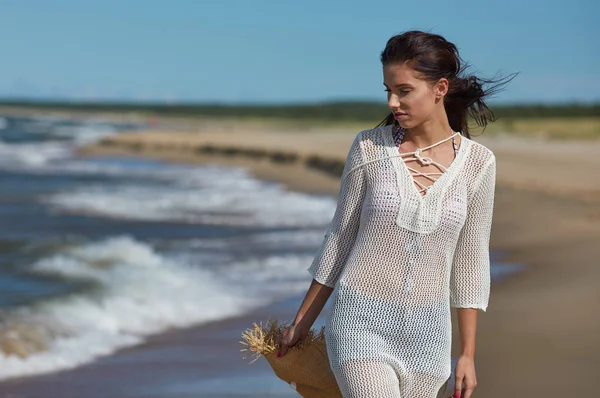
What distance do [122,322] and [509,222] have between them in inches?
292

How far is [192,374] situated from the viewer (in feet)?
21.8

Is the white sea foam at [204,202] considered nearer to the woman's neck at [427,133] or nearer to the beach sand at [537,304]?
the beach sand at [537,304]

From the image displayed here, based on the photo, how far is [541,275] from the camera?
9.87 meters

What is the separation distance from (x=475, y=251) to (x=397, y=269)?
1.07ft

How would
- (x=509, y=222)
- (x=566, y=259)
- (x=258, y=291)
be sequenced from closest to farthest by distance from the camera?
(x=258, y=291), (x=566, y=259), (x=509, y=222)

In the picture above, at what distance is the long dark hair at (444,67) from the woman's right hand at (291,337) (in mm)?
724

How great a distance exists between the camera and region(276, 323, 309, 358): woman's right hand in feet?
10.5

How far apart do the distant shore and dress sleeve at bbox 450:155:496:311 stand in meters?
2.92

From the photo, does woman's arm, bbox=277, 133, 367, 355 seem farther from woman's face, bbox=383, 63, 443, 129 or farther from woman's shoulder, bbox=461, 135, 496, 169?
woman's shoulder, bbox=461, 135, 496, 169

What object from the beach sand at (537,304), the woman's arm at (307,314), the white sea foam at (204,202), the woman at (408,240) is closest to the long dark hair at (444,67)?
the woman at (408,240)

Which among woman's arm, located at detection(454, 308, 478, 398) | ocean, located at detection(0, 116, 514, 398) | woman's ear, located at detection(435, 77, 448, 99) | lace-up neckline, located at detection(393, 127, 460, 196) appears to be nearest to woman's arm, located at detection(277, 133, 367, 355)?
lace-up neckline, located at detection(393, 127, 460, 196)

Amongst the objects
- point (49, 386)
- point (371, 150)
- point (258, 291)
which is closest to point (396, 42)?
point (371, 150)

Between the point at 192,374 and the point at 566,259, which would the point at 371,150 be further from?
the point at 566,259

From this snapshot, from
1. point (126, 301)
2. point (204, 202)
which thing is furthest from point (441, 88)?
point (204, 202)
